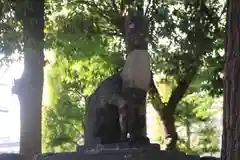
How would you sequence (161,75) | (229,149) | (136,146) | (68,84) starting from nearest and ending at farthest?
1. (229,149)
2. (136,146)
3. (161,75)
4. (68,84)

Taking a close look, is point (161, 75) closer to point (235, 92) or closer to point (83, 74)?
point (83, 74)

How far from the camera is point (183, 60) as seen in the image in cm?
1150

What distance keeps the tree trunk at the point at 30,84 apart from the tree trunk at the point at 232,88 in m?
5.04

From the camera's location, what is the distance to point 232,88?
381cm

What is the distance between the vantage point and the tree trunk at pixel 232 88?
371 centimetres

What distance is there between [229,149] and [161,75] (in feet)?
30.6

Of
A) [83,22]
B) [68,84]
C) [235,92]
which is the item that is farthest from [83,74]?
[235,92]

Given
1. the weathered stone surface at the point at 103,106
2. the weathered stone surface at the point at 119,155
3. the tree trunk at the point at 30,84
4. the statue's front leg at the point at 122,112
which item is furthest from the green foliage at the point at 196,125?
the weathered stone surface at the point at 119,155

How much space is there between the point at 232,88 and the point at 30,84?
17.5 feet

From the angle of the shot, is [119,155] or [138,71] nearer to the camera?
[119,155]

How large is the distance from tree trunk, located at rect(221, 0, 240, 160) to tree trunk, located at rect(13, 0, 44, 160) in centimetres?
504

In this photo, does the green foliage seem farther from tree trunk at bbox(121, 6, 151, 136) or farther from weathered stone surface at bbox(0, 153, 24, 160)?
weathered stone surface at bbox(0, 153, 24, 160)

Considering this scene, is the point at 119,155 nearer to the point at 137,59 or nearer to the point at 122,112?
the point at 122,112

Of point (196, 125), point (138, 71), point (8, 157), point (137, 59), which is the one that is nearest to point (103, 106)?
point (138, 71)
